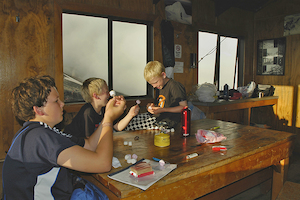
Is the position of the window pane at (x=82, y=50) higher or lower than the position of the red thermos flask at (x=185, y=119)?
higher

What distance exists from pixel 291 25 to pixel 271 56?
74 cm

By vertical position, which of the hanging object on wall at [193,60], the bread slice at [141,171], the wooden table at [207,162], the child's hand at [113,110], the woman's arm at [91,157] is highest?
the hanging object on wall at [193,60]

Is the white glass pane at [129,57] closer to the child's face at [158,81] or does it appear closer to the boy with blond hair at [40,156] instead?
the child's face at [158,81]

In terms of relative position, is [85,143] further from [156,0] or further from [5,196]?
[156,0]

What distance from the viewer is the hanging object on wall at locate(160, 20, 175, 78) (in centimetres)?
415

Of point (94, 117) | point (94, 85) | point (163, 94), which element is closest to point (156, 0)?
point (163, 94)

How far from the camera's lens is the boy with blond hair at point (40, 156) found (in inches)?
40.4

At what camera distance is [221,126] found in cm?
233

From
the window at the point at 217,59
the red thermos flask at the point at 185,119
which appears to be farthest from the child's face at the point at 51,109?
the window at the point at 217,59

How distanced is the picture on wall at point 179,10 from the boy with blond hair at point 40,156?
3.50 m

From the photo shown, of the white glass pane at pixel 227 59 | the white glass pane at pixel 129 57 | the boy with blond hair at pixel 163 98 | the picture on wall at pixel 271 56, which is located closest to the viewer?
the boy with blond hair at pixel 163 98

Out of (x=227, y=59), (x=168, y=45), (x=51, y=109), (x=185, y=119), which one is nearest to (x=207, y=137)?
(x=185, y=119)

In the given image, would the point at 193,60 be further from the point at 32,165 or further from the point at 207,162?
the point at 32,165

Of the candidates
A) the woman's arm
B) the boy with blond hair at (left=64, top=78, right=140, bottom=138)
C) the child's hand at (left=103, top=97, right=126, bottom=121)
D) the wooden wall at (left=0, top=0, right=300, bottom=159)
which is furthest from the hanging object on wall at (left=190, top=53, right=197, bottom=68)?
the woman's arm
